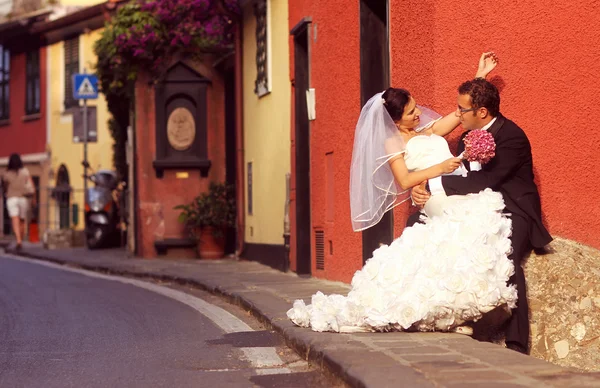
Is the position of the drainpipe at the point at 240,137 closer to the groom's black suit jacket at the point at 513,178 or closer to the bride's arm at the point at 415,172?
the bride's arm at the point at 415,172

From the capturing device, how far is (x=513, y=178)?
872 cm

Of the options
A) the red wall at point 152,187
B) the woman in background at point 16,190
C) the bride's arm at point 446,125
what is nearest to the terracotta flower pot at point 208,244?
the red wall at point 152,187

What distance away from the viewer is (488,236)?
8195mm

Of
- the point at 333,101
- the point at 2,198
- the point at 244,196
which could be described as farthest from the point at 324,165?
the point at 2,198

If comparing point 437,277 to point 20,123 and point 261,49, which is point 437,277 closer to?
point 261,49

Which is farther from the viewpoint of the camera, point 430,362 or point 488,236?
point 488,236

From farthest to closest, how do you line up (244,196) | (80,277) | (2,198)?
(2,198)
(244,196)
(80,277)

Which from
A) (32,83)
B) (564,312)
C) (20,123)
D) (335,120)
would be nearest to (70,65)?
(32,83)

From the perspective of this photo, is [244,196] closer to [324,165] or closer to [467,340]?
[324,165]

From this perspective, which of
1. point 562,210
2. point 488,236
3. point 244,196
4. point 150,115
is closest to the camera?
point 488,236

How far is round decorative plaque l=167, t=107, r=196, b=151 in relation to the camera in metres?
20.9

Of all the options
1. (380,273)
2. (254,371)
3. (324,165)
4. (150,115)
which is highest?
(150,115)

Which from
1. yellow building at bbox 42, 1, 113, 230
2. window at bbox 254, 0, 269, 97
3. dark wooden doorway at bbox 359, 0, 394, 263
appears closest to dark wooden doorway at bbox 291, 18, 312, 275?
window at bbox 254, 0, 269, 97

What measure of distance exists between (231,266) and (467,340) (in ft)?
33.3
